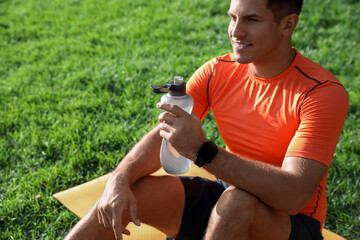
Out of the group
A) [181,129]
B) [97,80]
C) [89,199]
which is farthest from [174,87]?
[97,80]

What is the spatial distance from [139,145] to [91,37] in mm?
3781

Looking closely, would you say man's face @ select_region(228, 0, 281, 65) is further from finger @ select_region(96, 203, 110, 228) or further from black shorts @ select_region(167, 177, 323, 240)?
finger @ select_region(96, 203, 110, 228)

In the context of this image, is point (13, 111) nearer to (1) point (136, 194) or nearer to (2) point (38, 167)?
(2) point (38, 167)

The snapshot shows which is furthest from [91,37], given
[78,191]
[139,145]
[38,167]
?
[139,145]

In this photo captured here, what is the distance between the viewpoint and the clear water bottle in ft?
6.79

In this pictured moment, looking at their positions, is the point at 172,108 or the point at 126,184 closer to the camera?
the point at 172,108

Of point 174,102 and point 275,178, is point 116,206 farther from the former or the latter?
point 275,178

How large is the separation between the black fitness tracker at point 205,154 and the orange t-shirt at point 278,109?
0.40m

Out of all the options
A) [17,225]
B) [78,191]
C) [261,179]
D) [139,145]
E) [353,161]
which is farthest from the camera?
[353,161]

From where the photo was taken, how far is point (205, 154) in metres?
2.14

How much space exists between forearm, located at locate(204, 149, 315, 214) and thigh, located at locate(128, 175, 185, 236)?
0.45 metres

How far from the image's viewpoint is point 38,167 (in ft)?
12.3

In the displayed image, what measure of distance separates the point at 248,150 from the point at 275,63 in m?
0.53

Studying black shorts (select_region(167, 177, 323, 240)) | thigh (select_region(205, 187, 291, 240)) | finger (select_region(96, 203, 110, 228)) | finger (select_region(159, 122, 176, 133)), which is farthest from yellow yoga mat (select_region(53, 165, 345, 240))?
finger (select_region(159, 122, 176, 133))
